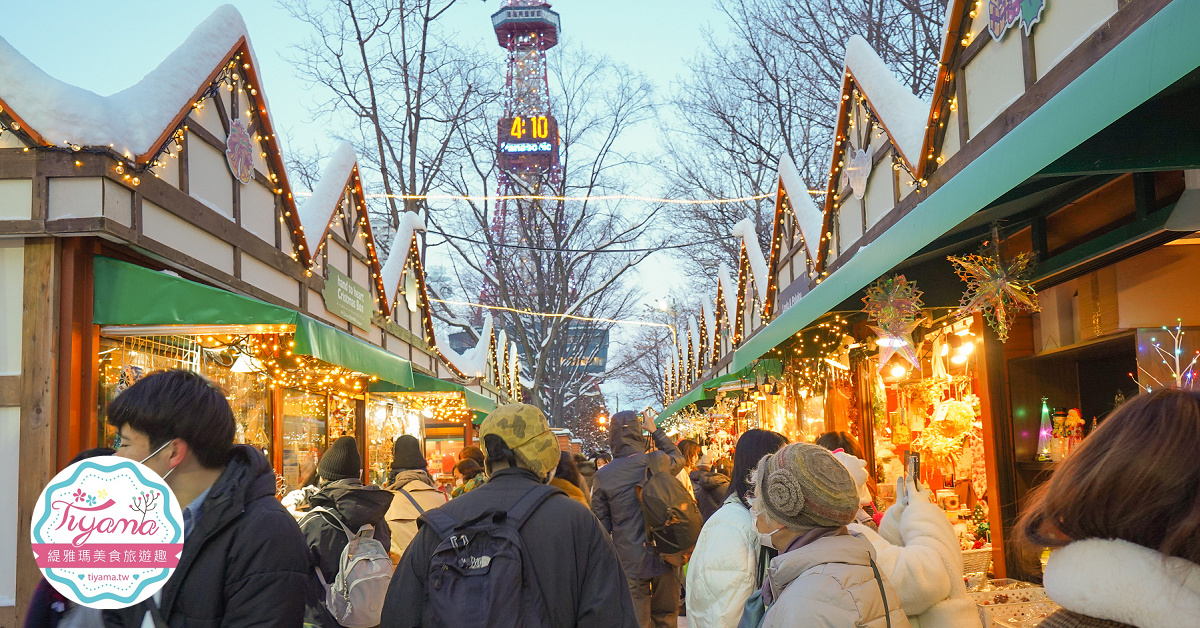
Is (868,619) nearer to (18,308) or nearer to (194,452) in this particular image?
(194,452)

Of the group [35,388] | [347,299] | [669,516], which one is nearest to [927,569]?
[669,516]

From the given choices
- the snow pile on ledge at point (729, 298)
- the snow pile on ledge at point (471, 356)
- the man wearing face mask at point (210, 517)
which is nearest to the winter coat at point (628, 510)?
the man wearing face mask at point (210, 517)

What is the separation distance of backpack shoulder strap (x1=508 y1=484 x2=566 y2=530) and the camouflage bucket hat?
0.38 feet

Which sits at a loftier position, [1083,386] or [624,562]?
[1083,386]

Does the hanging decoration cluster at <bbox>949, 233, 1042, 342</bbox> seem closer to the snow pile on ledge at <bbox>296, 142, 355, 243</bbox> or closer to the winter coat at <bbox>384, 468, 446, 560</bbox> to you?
the winter coat at <bbox>384, 468, 446, 560</bbox>

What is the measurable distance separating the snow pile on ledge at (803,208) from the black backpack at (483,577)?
351 inches

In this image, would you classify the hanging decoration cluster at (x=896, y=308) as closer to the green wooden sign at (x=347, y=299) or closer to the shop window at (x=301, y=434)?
the shop window at (x=301, y=434)

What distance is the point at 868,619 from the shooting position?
8.44 feet

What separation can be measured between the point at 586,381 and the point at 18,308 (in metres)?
30.6

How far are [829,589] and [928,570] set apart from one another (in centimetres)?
88

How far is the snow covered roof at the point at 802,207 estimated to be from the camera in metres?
11.5

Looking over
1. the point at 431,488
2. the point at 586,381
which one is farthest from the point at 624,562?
the point at 586,381

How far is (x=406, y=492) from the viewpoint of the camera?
5953mm

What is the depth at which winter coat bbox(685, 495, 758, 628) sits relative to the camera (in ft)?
12.0
